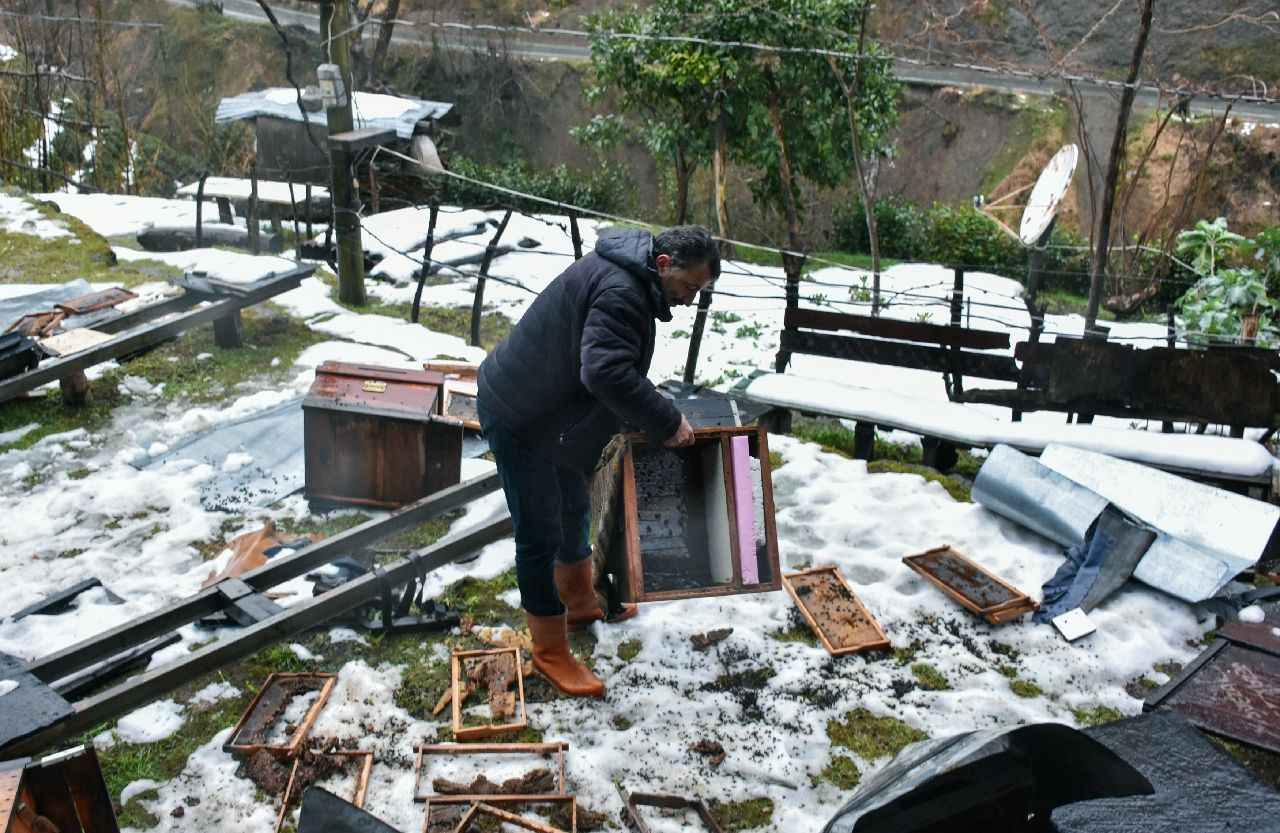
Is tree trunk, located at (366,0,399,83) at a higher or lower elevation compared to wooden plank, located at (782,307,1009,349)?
higher

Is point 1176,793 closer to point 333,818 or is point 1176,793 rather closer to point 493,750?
point 493,750

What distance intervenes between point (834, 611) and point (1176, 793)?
1912 millimetres

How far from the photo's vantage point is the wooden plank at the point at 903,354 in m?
7.55

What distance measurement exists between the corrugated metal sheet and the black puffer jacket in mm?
12412

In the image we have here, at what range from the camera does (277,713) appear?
4.02m

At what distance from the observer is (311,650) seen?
453cm

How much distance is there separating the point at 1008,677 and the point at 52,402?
6.58 m

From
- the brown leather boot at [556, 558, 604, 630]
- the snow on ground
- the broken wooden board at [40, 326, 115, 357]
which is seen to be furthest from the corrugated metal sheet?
the brown leather boot at [556, 558, 604, 630]

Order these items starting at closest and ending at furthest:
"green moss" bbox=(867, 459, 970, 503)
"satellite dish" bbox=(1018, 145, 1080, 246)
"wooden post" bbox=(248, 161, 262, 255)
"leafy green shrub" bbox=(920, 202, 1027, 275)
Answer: "green moss" bbox=(867, 459, 970, 503) < "satellite dish" bbox=(1018, 145, 1080, 246) < "wooden post" bbox=(248, 161, 262, 255) < "leafy green shrub" bbox=(920, 202, 1027, 275)

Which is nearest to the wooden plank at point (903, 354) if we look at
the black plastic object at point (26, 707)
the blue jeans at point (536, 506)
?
the blue jeans at point (536, 506)

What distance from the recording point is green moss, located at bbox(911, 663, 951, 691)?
437 cm

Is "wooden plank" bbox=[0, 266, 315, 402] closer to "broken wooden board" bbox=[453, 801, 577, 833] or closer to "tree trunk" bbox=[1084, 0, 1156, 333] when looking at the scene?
"broken wooden board" bbox=[453, 801, 577, 833]

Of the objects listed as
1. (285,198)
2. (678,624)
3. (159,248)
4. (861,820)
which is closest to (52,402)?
(678,624)

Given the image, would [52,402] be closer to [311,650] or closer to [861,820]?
[311,650]
